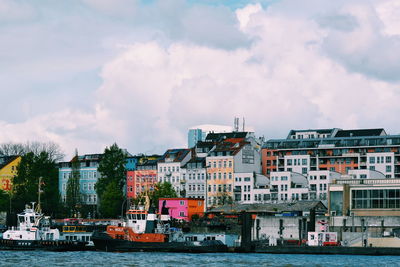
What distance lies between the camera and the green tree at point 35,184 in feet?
604

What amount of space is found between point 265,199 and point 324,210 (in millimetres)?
22540

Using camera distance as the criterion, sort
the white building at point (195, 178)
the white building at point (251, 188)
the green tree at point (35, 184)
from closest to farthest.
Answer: the white building at point (251, 188), the green tree at point (35, 184), the white building at point (195, 178)

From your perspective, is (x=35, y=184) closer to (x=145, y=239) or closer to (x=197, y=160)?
(x=197, y=160)

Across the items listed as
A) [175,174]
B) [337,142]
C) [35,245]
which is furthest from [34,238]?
[337,142]

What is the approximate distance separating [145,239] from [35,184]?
69.9 metres

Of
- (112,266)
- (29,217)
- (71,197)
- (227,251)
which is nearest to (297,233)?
(227,251)

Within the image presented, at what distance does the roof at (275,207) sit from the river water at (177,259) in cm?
4418

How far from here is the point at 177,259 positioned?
4225 inches

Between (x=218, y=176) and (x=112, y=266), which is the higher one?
(x=218, y=176)

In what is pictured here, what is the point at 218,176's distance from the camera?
192 m

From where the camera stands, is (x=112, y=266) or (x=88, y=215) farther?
(x=88, y=215)

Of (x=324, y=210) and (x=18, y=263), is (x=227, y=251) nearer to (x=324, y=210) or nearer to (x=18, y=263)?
(x=18, y=263)

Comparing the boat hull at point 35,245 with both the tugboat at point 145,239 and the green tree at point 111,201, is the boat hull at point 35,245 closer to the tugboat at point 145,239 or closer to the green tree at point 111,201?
the tugboat at point 145,239

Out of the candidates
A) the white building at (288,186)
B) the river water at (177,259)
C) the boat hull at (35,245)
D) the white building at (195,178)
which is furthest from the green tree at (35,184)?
the river water at (177,259)
